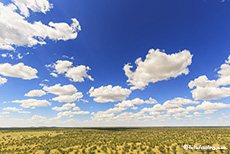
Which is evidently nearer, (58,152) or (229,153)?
(229,153)

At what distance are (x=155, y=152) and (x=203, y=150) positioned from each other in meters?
10.8

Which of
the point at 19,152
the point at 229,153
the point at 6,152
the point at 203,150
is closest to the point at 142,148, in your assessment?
the point at 203,150

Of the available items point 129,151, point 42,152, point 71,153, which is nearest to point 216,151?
point 129,151

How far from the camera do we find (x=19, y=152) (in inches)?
1160

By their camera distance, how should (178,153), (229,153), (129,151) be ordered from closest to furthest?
(229,153) < (178,153) < (129,151)

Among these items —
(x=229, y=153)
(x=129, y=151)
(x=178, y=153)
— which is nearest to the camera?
(x=229, y=153)

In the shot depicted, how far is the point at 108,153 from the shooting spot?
90.5 feet

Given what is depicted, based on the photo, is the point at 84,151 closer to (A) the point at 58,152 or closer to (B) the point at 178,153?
(A) the point at 58,152

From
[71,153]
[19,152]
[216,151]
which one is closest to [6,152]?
[19,152]

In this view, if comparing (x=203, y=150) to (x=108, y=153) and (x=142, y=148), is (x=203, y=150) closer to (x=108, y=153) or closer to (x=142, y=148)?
(x=142, y=148)

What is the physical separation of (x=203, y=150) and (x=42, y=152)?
37634 mm

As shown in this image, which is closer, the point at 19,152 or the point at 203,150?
the point at 203,150

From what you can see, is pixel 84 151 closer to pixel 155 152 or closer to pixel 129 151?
pixel 129 151

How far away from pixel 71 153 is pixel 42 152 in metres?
7.64
